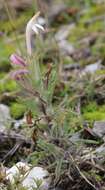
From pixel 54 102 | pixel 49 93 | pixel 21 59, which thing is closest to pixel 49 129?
pixel 49 93

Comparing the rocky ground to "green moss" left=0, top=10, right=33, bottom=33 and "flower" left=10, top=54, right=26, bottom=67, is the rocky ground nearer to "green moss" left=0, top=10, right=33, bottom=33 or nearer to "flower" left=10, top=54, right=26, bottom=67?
"green moss" left=0, top=10, right=33, bottom=33

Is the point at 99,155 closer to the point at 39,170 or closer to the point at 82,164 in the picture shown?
the point at 82,164

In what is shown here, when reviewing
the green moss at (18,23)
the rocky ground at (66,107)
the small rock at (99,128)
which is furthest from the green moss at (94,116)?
the green moss at (18,23)

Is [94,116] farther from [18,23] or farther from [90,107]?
[18,23]

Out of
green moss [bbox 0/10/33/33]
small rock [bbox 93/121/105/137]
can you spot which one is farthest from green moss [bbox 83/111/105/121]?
green moss [bbox 0/10/33/33]

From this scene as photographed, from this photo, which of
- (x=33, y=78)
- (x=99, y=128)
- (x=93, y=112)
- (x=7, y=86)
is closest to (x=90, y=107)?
(x=93, y=112)

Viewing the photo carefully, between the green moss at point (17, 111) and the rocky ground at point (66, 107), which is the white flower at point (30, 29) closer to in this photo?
the rocky ground at point (66, 107)
